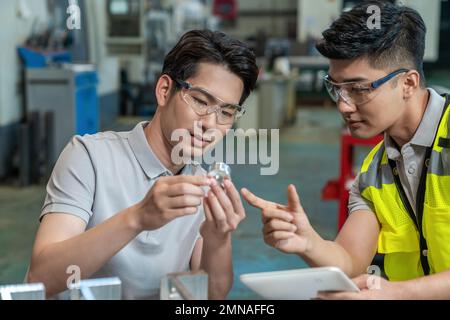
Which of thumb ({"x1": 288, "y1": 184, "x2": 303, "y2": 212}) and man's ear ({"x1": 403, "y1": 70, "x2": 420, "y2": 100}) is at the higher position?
man's ear ({"x1": 403, "y1": 70, "x2": 420, "y2": 100})

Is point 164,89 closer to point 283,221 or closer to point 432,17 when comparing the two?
point 283,221

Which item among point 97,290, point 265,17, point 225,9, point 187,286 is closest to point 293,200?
point 187,286

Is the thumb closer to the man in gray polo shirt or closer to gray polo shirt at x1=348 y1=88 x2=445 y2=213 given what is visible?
the man in gray polo shirt

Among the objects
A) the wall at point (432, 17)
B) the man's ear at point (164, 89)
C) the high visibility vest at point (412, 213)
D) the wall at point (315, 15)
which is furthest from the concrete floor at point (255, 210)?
the wall at point (315, 15)

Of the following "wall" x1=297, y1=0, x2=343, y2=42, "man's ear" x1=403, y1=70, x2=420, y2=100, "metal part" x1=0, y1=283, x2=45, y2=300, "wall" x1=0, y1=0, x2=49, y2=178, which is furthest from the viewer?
"wall" x1=297, y1=0, x2=343, y2=42

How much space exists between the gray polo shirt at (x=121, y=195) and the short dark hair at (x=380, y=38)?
1.57 ft

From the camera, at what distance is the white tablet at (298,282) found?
90cm

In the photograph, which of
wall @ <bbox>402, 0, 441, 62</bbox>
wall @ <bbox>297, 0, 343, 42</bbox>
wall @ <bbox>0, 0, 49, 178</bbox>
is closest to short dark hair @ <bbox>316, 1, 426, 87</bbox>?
wall @ <bbox>0, 0, 49, 178</bbox>

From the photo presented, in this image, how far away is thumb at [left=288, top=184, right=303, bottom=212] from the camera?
1104 millimetres

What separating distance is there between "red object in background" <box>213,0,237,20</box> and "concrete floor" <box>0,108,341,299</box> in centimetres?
667

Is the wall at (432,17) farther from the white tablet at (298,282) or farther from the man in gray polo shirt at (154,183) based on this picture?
the white tablet at (298,282)

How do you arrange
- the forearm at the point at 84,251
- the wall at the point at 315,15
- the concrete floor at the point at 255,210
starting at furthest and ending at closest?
the wall at the point at 315,15, the concrete floor at the point at 255,210, the forearm at the point at 84,251
